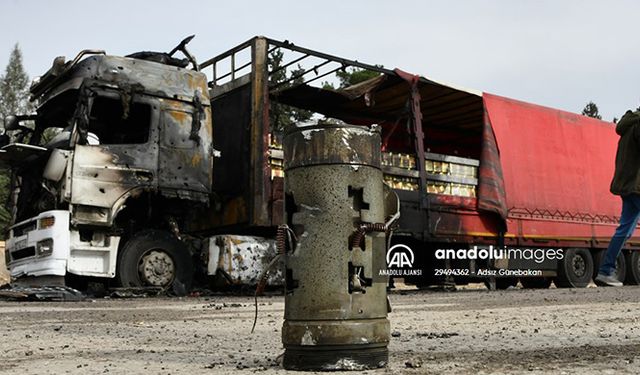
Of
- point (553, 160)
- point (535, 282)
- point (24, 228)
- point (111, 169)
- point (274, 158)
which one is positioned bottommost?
point (535, 282)

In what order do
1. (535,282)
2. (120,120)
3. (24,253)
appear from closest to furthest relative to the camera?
(24,253) → (120,120) → (535,282)

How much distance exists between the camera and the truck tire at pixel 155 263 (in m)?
10.1

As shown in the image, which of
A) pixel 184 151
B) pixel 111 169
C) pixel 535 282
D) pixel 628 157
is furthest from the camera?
pixel 535 282

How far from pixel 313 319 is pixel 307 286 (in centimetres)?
15

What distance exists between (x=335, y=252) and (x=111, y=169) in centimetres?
720

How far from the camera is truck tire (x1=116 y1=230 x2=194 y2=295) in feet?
33.0

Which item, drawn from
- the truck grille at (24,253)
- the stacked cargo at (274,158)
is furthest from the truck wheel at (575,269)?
the truck grille at (24,253)

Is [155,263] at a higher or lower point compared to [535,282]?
higher

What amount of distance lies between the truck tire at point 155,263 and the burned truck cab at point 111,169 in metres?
0.01

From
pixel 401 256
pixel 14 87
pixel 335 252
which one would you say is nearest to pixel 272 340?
pixel 335 252

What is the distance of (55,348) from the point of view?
4.43 meters

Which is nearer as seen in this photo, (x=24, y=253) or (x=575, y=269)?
(x=24, y=253)

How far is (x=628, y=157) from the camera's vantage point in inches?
352

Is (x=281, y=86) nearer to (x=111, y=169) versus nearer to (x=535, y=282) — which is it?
(x=111, y=169)
